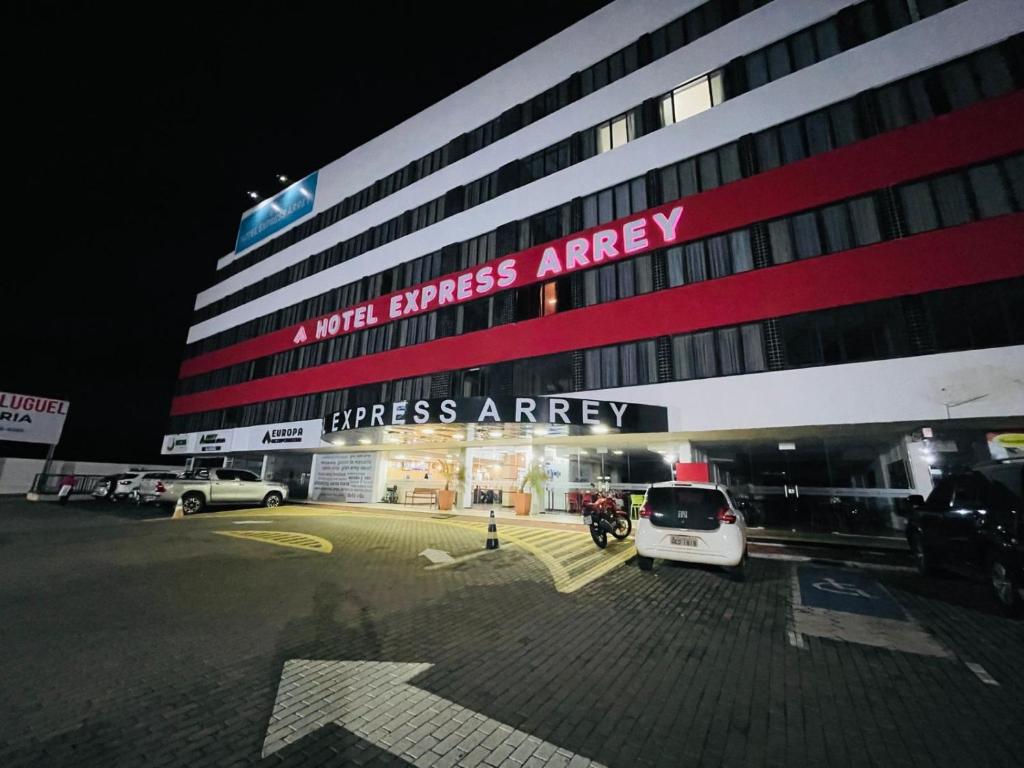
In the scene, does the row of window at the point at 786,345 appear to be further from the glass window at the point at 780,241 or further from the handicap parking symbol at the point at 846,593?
the handicap parking symbol at the point at 846,593

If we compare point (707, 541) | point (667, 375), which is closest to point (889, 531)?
point (667, 375)

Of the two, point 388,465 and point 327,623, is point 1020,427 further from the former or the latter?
point 388,465

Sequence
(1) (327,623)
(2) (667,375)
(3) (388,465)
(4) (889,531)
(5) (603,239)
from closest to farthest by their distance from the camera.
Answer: (1) (327,623)
(4) (889,531)
(2) (667,375)
(5) (603,239)
(3) (388,465)

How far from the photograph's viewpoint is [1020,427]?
10961 millimetres

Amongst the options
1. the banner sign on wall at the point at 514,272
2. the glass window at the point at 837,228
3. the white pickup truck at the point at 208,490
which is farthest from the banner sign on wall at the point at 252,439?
the glass window at the point at 837,228

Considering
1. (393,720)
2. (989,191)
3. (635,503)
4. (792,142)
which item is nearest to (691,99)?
(792,142)

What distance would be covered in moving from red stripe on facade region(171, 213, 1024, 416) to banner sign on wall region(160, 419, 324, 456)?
7238mm

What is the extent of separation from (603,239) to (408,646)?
52.7 feet

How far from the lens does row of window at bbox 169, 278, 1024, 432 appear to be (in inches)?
417

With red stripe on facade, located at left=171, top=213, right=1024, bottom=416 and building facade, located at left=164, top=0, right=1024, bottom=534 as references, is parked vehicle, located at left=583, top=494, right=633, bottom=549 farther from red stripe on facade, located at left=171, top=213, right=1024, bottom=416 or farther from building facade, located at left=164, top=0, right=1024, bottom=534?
red stripe on facade, located at left=171, top=213, right=1024, bottom=416

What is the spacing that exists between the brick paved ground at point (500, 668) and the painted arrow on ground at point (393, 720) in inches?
1.2

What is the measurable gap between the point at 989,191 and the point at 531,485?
16833 mm

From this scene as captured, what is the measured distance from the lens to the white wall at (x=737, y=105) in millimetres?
12195

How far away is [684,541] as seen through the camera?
23.9ft
